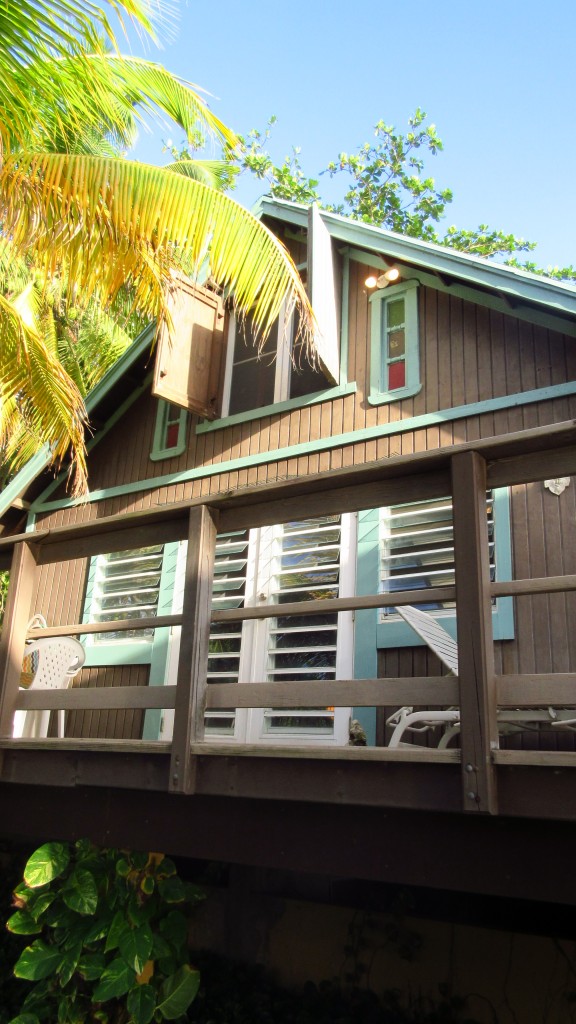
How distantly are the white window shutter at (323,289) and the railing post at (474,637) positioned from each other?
3.65m

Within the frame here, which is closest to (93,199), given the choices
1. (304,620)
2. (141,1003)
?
(304,620)

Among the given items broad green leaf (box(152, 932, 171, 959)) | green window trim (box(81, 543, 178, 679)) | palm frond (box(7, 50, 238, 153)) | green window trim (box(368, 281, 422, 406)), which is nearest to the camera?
broad green leaf (box(152, 932, 171, 959))

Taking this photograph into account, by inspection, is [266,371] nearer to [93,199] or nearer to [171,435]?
[171,435]

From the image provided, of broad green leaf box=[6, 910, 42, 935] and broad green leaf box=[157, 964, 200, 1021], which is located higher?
broad green leaf box=[6, 910, 42, 935]

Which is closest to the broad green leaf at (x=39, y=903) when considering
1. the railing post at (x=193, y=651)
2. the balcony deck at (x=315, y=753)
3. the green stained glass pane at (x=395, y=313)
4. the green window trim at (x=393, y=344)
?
the balcony deck at (x=315, y=753)

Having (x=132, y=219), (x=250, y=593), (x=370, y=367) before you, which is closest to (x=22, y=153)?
(x=132, y=219)

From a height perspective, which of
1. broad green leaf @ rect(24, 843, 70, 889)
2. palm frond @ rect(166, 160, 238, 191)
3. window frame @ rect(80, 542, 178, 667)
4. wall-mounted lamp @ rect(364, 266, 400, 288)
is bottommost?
broad green leaf @ rect(24, 843, 70, 889)

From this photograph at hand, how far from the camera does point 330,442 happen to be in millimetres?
7145

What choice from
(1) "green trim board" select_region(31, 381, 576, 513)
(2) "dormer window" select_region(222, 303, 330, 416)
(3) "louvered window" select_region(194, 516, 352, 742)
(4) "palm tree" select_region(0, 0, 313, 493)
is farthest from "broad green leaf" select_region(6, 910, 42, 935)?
(2) "dormer window" select_region(222, 303, 330, 416)

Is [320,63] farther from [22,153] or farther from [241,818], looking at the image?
[241,818]

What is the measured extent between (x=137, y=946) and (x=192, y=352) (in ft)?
16.2

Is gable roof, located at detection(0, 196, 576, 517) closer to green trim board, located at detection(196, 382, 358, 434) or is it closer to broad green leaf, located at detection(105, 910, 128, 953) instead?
green trim board, located at detection(196, 382, 358, 434)

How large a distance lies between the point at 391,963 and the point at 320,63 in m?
11.6

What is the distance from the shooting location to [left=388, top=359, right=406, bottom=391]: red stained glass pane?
7000 millimetres
